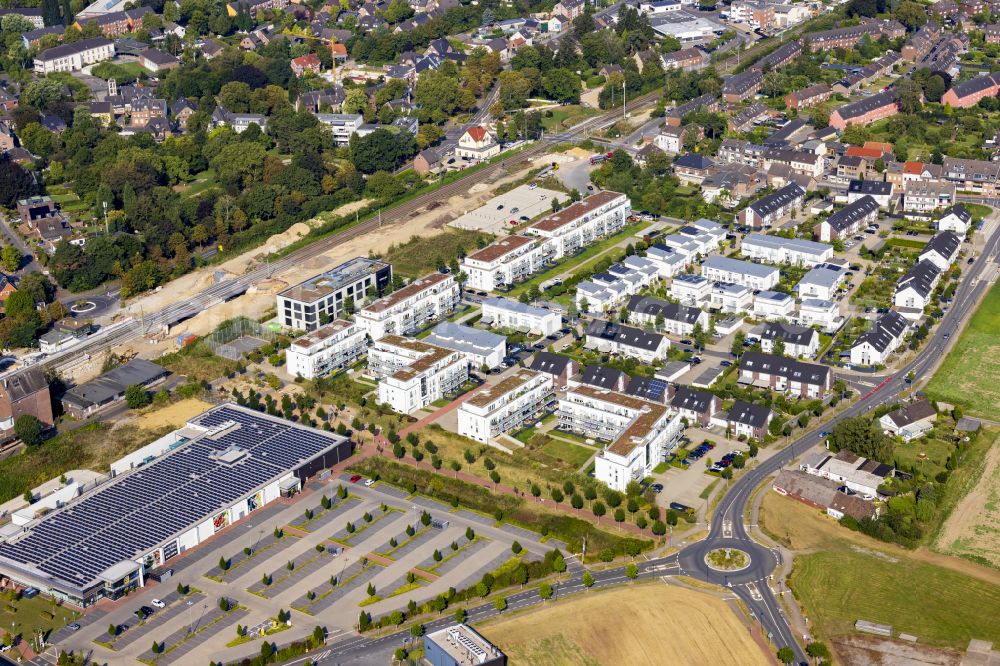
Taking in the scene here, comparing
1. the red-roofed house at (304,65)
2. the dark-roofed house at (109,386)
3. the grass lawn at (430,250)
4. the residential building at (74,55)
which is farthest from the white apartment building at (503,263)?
the residential building at (74,55)

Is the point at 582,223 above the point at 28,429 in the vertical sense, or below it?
above

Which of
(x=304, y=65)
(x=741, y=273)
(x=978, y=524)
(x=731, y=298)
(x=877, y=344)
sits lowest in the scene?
(x=978, y=524)

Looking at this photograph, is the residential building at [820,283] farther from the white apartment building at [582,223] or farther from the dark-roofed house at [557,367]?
the dark-roofed house at [557,367]

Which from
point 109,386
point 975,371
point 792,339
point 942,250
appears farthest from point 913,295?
point 109,386

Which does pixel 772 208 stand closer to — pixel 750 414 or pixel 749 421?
pixel 750 414

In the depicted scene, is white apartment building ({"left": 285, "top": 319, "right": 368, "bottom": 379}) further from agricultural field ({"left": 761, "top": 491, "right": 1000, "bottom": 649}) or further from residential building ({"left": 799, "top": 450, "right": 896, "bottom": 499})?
agricultural field ({"left": 761, "top": 491, "right": 1000, "bottom": 649})

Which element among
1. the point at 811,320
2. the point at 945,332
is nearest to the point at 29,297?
the point at 811,320
